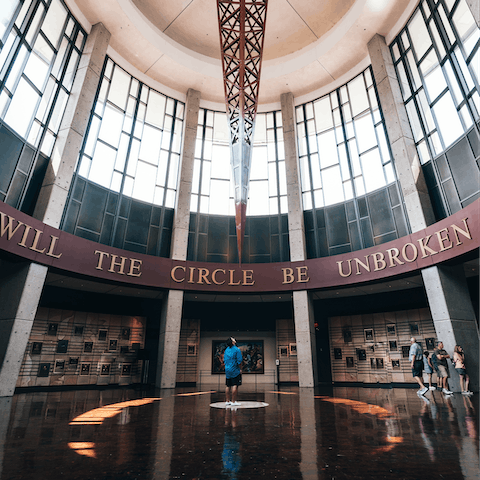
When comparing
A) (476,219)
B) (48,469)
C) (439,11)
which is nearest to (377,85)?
(439,11)

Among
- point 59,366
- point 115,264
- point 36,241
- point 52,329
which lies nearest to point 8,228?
point 36,241

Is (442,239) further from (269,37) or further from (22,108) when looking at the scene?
(22,108)

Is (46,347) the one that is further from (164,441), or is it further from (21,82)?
(164,441)

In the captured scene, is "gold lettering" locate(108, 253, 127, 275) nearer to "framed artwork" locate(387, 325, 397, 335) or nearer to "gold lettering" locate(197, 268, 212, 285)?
"gold lettering" locate(197, 268, 212, 285)

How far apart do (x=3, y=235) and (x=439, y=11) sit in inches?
831

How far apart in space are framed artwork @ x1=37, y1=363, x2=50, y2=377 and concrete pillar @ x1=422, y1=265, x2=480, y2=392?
1969 cm

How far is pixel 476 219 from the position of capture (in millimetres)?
11609

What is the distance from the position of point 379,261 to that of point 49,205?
1583 centimetres

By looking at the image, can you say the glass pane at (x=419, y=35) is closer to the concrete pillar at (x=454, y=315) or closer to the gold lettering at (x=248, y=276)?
the concrete pillar at (x=454, y=315)

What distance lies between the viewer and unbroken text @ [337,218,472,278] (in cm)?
1259

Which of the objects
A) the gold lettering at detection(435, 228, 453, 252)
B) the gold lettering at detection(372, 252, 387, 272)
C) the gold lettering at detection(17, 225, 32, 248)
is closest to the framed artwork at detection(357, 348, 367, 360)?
the gold lettering at detection(372, 252, 387, 272)

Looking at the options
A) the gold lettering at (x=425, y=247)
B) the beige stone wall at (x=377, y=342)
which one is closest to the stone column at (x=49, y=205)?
the gold lettering at (x=425, y=247)

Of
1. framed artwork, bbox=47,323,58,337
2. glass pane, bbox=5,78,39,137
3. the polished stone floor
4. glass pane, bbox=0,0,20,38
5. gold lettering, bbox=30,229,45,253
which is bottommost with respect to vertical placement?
the polished stone floor

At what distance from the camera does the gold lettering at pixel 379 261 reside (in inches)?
621
